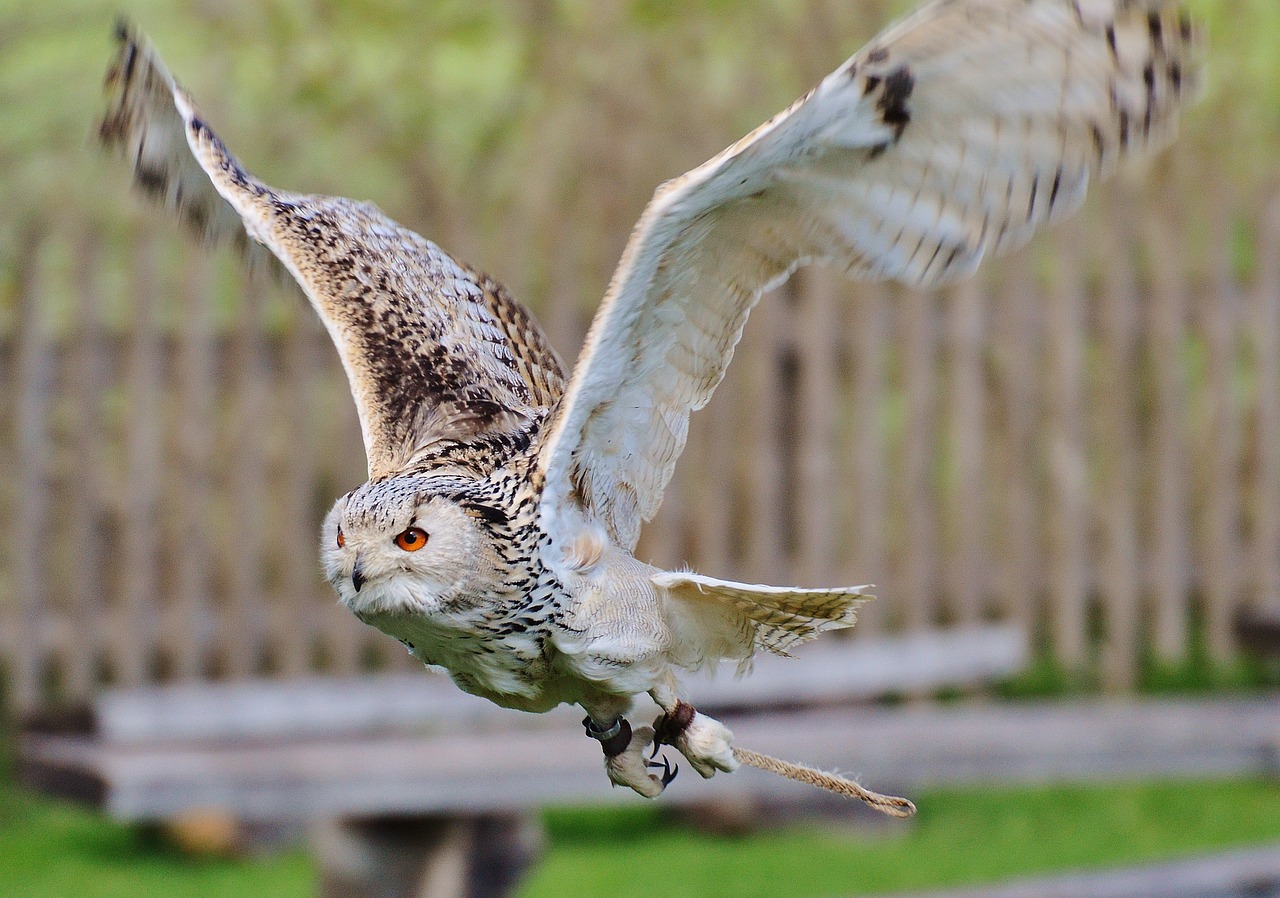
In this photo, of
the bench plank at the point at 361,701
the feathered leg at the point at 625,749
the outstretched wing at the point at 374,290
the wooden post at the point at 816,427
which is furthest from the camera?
the wooden post at the point at 816,427

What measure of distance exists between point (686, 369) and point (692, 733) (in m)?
0.57

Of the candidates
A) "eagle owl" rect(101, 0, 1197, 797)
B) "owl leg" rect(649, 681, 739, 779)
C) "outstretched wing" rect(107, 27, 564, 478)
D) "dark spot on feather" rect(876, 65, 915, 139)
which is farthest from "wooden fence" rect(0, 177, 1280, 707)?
"dark spot on feather" rect(876, 65, 915, 139)

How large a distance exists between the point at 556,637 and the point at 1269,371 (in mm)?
5195

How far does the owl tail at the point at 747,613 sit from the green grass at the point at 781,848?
2915mm

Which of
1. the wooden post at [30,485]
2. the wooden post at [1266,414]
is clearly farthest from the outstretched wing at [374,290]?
the wooden post at [1266,414]

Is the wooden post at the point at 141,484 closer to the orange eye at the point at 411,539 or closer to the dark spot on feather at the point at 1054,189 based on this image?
the orange eye at the point at 411,539

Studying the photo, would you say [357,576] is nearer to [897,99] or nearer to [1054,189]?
[897,99]

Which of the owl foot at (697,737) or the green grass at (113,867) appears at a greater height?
the owl foot at (697,737)

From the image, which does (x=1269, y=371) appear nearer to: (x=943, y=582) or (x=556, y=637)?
(x=943, y=582)

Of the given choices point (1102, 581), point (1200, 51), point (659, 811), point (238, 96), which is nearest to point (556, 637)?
point (1200, 51)

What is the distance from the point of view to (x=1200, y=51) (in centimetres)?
225

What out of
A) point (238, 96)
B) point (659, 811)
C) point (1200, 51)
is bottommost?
point (659, 811)

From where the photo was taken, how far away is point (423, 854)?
4.60 metres

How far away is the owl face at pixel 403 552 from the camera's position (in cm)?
232
